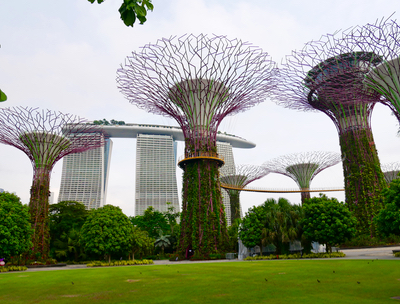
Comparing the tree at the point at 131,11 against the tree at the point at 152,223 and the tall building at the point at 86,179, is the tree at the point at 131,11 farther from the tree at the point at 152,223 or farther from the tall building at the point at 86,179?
the tall building at the point at 86,179

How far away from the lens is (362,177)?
3509cm

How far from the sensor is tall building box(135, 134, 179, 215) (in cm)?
11512

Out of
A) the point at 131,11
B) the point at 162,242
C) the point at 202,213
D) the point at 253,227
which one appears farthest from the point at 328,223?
the point at 162,242

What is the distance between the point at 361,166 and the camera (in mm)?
35469

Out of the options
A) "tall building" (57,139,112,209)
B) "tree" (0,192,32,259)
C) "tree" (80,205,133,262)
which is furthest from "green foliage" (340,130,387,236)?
"tall building" (57,139,112,209)

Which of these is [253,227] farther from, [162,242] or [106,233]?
[162,242]

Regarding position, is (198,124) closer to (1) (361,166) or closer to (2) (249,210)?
(2) (249,210)

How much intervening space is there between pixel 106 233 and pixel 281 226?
16029 mm

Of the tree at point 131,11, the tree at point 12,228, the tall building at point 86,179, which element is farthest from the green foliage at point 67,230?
the tall building at point 86,179

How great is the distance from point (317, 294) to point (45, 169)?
33647 millimetres

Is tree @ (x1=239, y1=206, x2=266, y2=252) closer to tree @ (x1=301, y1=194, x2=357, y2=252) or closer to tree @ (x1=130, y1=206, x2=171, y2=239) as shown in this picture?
tree @ (x1=301, y1=194, x2=357, y2=252)

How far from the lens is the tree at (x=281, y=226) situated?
25.7 metres

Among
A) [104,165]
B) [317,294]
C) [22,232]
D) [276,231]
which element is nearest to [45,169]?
[22,232]

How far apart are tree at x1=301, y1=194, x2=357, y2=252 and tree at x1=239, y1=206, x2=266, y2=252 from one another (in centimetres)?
362
